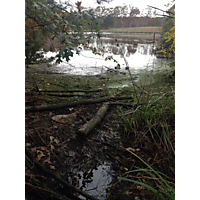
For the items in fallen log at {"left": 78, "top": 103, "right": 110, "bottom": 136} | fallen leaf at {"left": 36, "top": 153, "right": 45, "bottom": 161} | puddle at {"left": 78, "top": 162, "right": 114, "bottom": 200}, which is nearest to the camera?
puddle at {"left": 78, "top": 162, "right": 114, "bottom": 200}

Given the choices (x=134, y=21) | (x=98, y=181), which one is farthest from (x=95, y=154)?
(x=134, y=21)

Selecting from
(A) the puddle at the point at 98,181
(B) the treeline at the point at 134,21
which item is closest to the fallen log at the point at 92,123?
(A) the puddle at the point at 98,181

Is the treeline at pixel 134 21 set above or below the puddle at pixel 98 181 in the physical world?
above

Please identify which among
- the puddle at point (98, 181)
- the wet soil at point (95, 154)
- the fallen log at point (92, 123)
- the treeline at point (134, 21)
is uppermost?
the treeline at point (134, 21)

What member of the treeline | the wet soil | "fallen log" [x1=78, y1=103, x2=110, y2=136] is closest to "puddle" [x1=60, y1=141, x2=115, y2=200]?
the wet soil

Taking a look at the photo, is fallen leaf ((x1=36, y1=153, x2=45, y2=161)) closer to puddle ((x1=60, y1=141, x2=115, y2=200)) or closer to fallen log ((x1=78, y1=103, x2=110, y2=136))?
puddle ((x1=60, y1=141, x2=115, y2=200))

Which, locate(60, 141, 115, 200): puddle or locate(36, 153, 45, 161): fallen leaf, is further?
locate(36, 153, 45, 161): fallen leaf

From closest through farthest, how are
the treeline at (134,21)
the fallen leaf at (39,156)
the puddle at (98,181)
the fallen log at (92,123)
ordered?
the puddle at (98,181) < the fallen leaf at (39,156) < the fallen log at (92,123) < the treeline at (134,21)

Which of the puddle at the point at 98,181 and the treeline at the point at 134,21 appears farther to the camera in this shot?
the treeline at the point at 134,21

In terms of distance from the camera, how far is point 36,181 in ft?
5.41

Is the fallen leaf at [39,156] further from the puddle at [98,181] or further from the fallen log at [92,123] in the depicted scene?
the fallen log at [92,123]
